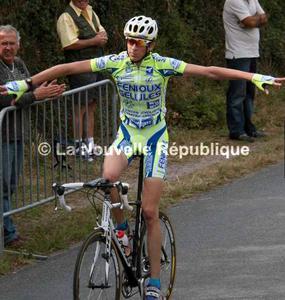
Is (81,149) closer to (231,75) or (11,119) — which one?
(11,119)

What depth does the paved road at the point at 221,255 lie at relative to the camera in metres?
7.62

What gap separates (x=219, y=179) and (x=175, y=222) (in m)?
2.05

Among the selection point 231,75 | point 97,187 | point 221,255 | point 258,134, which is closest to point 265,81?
point 231,75

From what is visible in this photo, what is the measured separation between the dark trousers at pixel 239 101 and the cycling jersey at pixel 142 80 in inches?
262

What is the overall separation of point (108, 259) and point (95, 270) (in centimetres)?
11

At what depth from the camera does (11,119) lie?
874 centimetres

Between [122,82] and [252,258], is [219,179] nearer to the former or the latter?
[252,258]

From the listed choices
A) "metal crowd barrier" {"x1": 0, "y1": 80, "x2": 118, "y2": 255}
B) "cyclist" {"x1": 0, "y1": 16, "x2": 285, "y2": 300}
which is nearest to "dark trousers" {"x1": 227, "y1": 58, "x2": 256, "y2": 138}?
"metal crowd barrier" {"x1": 0, "y1": 80, "x2": 118, "y2": 255}

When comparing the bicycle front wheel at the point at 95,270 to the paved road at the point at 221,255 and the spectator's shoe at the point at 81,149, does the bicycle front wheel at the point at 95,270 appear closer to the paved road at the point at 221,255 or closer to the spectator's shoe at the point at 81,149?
the paved road at the point at 221,255

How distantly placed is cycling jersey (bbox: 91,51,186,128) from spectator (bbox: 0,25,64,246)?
4.97ft

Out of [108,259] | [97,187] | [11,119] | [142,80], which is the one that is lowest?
[108,259]

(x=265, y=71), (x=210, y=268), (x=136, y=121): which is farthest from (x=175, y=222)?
(x=265, y=71)

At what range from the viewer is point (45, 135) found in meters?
9.80

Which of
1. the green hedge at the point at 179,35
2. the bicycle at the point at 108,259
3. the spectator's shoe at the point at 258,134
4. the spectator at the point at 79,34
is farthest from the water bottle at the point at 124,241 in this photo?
the spectator's shoe at the point at 258,134
